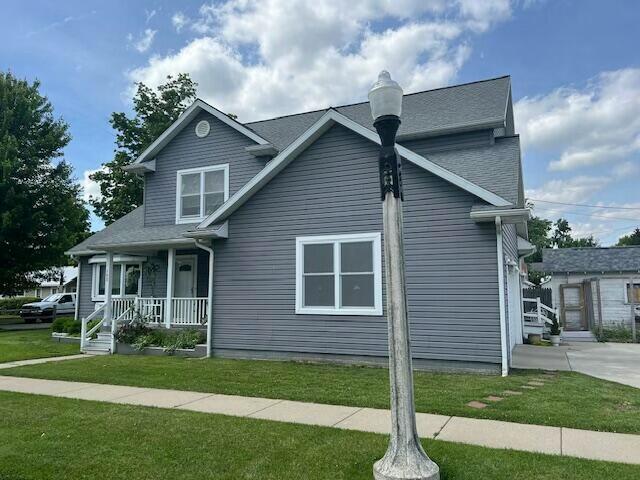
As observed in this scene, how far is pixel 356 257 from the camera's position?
10.7 metres

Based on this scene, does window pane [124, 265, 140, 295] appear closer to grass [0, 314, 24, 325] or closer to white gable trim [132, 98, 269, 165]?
white gable trim [132, 98, 269, 165]

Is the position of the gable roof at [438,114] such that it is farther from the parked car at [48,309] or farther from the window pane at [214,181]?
the parked car at [48,309]

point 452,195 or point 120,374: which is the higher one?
point 452,195

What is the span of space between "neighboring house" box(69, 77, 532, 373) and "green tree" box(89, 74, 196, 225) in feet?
46.6

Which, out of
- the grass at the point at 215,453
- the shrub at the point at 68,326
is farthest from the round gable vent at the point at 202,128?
the grass at the point at 215,453

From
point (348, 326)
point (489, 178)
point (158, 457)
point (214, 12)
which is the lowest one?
point (158, 457)

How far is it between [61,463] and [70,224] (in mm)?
23089

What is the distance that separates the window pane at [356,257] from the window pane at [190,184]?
6592mm

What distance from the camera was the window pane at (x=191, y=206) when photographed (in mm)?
15241

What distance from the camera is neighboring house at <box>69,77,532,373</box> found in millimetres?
9555

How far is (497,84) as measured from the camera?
49.8 ft

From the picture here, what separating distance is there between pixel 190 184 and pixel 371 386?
9.86m

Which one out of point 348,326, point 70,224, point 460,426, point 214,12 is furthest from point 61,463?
point 70,224

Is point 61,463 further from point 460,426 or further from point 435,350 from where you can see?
point 435,350
